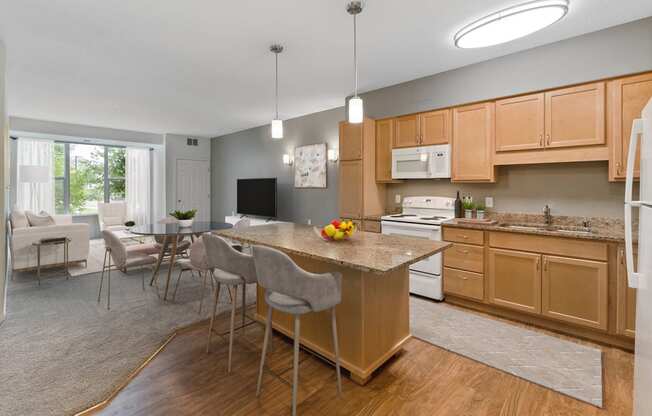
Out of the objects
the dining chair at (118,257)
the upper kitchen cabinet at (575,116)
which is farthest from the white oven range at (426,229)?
the dining chair at (118,257)

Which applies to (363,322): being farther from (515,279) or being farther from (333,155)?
(333,155)

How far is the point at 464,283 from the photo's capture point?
322cm

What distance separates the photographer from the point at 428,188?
3.99m

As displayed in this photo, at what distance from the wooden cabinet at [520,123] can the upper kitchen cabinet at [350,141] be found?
1.56 m

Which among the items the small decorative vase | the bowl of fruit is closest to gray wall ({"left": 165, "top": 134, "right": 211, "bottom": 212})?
the small decorative vase

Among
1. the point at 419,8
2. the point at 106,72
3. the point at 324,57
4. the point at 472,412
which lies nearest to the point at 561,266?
the point at 472,412

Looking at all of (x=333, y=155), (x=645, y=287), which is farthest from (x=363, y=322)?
(x=333, y=155)

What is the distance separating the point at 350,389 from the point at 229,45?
10.0 feet

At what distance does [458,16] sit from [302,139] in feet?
11.8

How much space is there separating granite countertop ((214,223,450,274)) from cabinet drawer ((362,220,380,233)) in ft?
4.55

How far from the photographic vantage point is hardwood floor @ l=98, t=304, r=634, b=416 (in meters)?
1.79

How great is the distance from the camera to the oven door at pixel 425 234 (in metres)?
3.32

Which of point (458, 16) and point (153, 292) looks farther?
point (153, 292)

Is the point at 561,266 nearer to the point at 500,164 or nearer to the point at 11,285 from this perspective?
the point at 500,164
